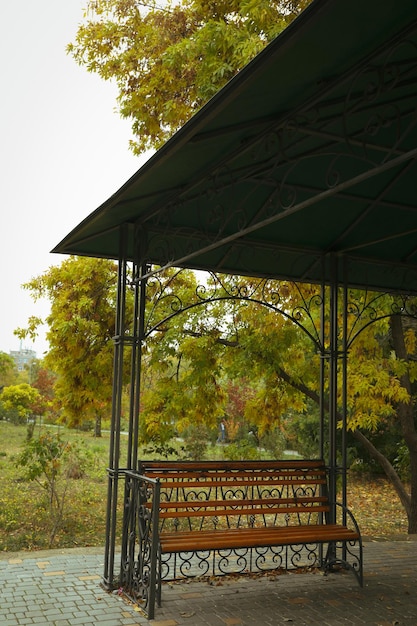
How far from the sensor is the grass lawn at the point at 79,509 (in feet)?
29.5

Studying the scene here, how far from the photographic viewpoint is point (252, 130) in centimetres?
436

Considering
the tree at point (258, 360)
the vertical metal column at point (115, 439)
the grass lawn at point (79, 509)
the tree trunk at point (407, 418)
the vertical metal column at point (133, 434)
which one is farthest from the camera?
the tree trunk at point (407, 418)

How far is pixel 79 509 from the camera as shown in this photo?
35.4 feet

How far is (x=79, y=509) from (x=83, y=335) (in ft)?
9.64

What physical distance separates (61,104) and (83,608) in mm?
21913

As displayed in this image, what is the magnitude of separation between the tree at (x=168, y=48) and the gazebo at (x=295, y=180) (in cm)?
275

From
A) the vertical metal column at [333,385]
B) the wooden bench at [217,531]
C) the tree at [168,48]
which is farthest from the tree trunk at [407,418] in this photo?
the tree at [168,48]

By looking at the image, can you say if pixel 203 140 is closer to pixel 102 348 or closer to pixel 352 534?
pixel 352 534

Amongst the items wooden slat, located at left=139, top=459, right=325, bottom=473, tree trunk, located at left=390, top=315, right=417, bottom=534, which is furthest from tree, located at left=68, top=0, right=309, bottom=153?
wooden slat, located at left=139, top=459, right=325, bottom=473

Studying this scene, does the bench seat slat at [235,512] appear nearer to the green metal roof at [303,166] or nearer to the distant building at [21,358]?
the green metal roof at [303,166]

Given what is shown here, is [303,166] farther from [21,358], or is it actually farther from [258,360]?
[21,358]

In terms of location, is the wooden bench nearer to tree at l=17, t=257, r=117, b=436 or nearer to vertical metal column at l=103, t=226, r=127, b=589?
vertical metal column at l=103, t=226, r=127, b=589

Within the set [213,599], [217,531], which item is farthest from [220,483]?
[213,599]

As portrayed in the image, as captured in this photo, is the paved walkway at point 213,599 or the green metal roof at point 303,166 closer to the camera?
the green metal roof at point 303,166
